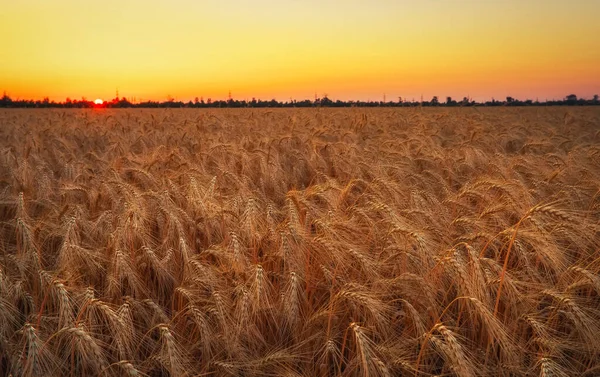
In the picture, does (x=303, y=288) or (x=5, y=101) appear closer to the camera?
(x=303, y=288)

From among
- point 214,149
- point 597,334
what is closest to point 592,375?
point 597,334

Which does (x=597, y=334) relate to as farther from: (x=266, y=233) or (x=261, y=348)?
(x=266, y=233)

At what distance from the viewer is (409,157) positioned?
20.9 feet

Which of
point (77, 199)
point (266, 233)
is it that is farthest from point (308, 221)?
point (77, 199)

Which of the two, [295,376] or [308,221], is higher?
[308,221]

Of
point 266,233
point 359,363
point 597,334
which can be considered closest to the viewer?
point 359,363

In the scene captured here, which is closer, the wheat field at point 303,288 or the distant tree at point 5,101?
the wheat field at point 303,288

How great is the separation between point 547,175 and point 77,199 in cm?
535

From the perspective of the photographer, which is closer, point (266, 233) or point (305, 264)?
point (305, 264)

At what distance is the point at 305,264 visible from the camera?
9.24 feet

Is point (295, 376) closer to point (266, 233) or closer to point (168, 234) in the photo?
point (266, 233)

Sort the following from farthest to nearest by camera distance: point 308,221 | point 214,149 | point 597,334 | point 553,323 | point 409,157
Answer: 1. point 214,149
2. point 409,157
3. point 308,221
4. point 553,323
5. point 597,334

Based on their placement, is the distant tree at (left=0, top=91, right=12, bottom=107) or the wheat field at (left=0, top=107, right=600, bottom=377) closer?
the wheat field at (left=0, top=107, right=600, bottom=377)

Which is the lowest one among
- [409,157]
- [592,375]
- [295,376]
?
[592,375]
